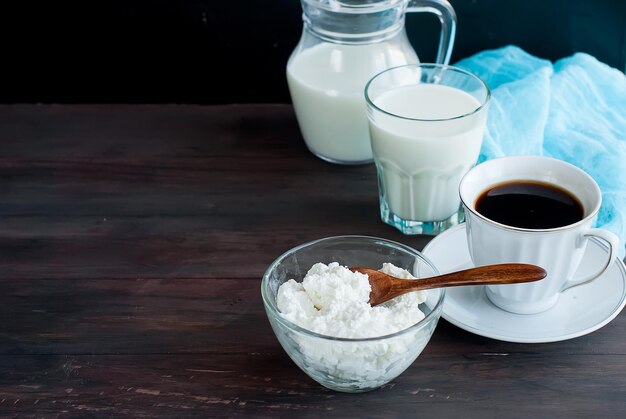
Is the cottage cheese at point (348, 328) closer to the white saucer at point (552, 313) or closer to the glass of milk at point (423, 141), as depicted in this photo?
the white saucer at point (552, 313)

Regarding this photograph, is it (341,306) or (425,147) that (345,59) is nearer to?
(425,147)

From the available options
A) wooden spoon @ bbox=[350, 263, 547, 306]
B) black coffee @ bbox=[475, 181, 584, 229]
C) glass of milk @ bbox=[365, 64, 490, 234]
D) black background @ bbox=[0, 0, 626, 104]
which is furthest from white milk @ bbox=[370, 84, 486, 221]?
black background @ bbox=[0, 0, 626, 104]

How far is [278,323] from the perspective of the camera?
78 centimetres

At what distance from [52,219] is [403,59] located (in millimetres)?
536

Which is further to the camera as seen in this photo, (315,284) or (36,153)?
(36,153)

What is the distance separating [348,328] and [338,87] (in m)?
0.48

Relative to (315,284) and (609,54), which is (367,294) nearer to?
(315,284)

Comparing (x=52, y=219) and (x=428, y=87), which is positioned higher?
(x=428, y=87)

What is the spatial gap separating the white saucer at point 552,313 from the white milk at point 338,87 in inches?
11.6

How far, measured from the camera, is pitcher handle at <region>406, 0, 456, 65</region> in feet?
3.90

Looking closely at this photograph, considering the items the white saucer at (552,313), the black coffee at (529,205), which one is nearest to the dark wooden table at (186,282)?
the white saucer at (552,313)

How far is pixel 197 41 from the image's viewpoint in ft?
5.01

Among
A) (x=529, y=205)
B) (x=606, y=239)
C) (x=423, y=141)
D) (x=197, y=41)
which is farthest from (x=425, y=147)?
(x=197, y=41)

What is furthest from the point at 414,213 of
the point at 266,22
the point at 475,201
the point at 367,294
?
the point at 266,22
